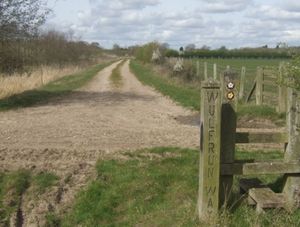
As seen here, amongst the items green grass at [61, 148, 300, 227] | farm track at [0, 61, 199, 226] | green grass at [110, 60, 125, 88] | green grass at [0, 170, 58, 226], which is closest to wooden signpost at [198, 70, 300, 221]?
green grass at [61, 148, 300, 227]

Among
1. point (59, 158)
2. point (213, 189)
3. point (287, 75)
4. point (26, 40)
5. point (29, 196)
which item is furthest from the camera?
point (26, 40)

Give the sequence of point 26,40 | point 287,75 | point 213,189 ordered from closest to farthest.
A: point 287,75
point 213,189
point 26,40

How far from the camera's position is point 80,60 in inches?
2638

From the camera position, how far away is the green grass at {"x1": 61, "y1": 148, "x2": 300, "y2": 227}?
6.45 meters

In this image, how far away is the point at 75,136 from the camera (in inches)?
470

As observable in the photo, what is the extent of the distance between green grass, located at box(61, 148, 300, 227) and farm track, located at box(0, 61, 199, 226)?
0.40 m

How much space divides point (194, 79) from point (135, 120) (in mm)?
14169

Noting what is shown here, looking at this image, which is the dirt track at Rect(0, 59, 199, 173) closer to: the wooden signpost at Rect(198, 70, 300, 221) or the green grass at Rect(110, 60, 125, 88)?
the wooden signpost at Rect(198, 70, 300, 221)

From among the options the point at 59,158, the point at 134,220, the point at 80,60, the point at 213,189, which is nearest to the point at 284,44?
the point at 213,189

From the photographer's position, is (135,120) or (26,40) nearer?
(135,120)

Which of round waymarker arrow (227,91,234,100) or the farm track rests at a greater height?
round waymarker arrow (227,91,234,100)

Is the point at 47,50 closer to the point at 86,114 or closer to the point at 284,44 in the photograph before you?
the point at 86,114

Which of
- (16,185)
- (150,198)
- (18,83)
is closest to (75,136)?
(16,185)

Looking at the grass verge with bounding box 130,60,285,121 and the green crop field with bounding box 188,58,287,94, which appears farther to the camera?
the green crop field with bounding box 188,58,287,94
